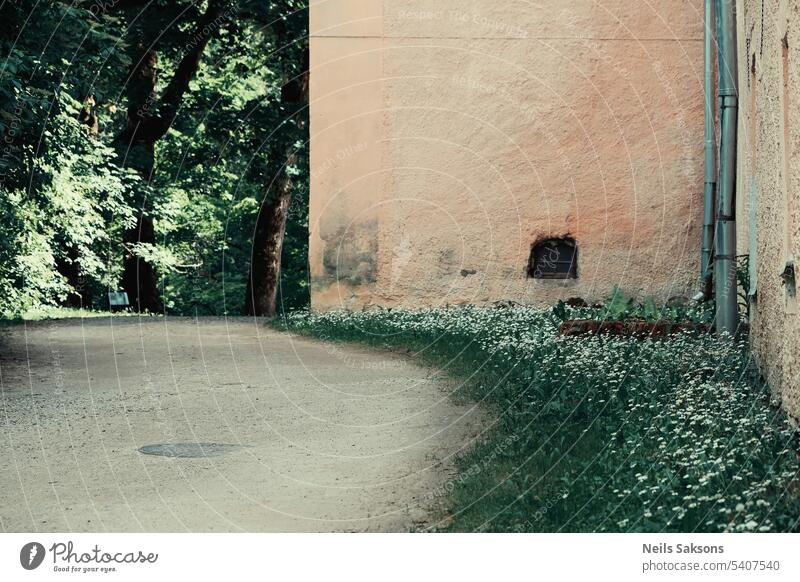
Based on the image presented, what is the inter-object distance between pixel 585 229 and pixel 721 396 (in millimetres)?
8235

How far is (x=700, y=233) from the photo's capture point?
48.6 feet

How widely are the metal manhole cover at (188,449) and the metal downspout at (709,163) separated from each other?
7.71 metres

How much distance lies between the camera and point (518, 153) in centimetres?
1495

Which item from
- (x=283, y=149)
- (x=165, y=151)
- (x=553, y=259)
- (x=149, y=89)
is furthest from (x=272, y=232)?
(x=553, y=259)

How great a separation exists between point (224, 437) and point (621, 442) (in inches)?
101

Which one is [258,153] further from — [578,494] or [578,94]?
[578,494]

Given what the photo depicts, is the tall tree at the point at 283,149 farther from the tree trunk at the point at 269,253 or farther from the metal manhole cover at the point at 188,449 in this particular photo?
the metal manhole cover at the point at 188,449

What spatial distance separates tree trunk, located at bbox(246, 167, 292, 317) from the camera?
21.5 meters

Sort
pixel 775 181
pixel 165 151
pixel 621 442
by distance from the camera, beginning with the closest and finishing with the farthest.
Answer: pixel 621 442 < pixel 775 181 < pixel 165 151

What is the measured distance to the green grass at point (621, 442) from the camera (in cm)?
451

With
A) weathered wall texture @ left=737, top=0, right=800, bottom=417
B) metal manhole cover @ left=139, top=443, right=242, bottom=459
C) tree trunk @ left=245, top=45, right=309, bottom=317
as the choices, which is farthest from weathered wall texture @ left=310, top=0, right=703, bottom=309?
metal manhole cover @ left=139, top=443, right=242, bottom=459

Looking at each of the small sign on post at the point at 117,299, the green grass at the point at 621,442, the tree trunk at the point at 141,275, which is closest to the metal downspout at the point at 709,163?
the green grass at the point at 621,442

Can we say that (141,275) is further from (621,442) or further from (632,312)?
(621,442)

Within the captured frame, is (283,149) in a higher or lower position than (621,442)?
higher
